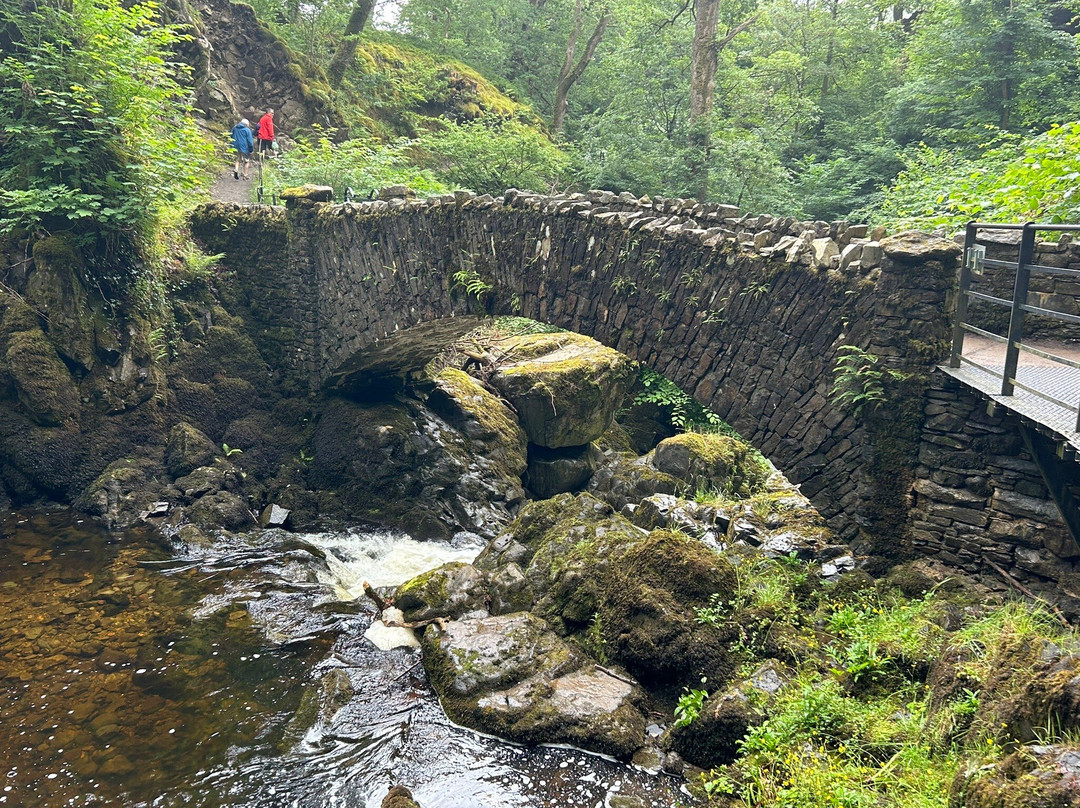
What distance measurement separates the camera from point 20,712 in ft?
18.6

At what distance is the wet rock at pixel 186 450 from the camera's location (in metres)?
10.1

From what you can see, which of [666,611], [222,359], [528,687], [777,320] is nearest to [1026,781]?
[666,611]

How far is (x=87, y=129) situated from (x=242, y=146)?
4760mm

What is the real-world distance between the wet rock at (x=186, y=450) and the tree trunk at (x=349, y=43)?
12.5 metres

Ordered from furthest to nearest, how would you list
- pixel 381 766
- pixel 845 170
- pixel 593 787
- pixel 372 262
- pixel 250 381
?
1. pixel 845 170
2. pixel 250 381
3. pixel 372 262
4. pixel 381 766
5. pixel 593 787

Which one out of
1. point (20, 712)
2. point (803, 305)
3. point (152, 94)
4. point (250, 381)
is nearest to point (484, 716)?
point (20, 712)

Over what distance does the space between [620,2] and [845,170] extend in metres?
10.6

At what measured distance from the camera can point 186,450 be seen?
10227mm

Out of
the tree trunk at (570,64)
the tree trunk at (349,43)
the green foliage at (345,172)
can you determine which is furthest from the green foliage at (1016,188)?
the tree trunk at (349,43)

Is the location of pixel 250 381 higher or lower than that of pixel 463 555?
higher

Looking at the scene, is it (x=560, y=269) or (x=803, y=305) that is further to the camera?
(x=560, y=269)

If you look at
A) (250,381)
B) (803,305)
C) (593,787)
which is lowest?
(593,787)

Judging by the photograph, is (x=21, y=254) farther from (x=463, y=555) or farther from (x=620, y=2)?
(x=620, y=2)

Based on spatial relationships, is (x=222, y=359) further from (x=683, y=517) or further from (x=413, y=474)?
(x=683, y=517)
